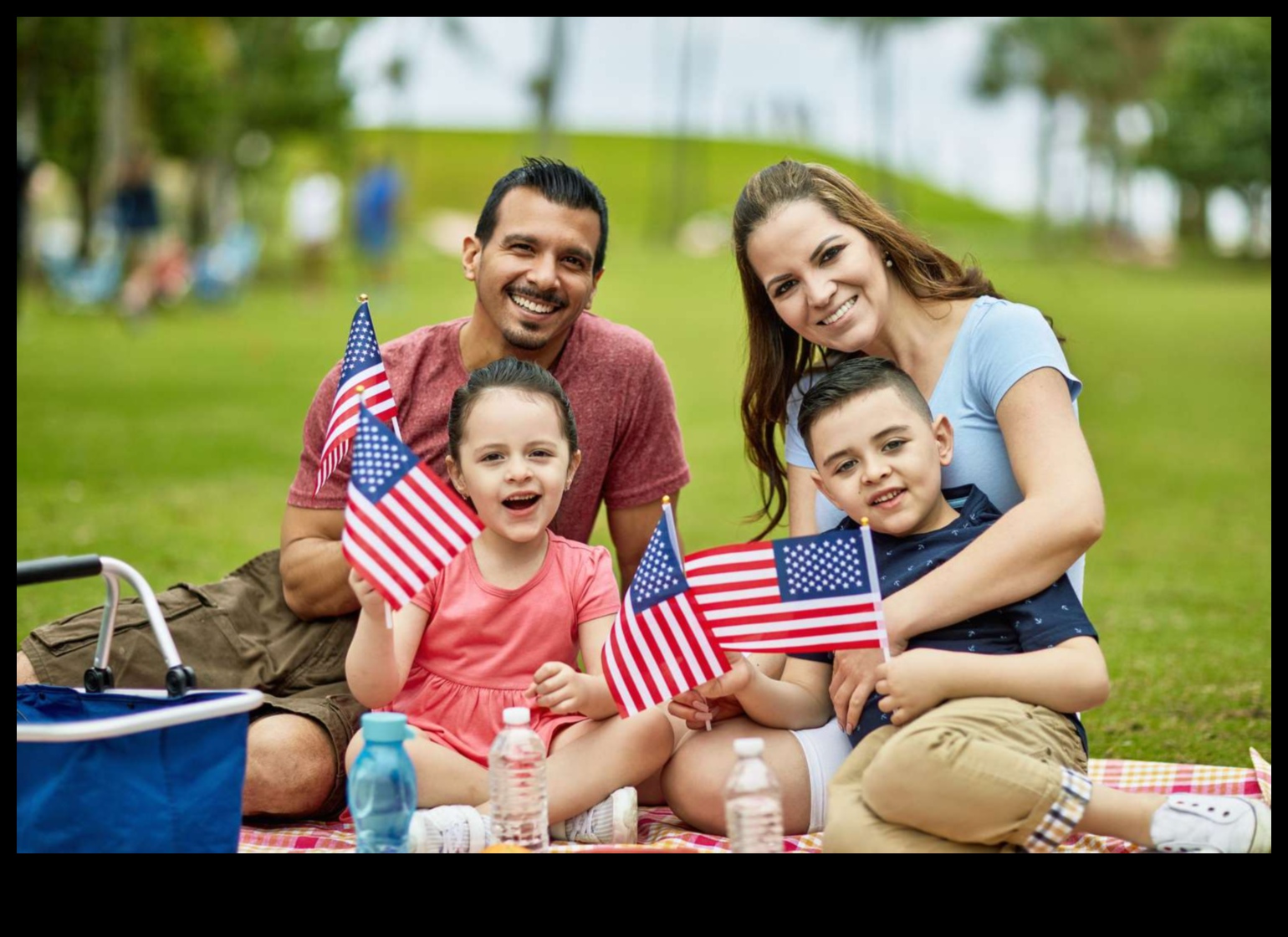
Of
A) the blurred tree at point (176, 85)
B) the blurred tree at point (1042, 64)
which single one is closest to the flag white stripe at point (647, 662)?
the blurred tree at point (176, 85)

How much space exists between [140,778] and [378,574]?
2.16 ft

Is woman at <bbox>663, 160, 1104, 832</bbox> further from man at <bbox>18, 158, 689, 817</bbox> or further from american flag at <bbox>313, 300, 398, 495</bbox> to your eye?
american flag at <bbox>313, 300, 398, 495</bbox>

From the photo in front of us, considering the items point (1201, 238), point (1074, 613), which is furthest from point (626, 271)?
point (1074, 613)

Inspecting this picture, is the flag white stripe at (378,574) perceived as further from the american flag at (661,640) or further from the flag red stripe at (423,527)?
the american flag at (661,640)

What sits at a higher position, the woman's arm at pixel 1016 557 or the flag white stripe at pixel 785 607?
the woman's arm at pixel 1016 557

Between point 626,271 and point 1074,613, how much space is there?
89.6 ft

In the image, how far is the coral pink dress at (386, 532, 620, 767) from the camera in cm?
396

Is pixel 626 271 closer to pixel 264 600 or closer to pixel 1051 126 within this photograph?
pixel 264 600

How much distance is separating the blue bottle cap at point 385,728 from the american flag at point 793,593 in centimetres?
73

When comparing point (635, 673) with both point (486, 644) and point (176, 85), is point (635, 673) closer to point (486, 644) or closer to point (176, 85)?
point (486, 644)

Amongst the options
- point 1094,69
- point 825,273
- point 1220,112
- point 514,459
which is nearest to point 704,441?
point 825,273

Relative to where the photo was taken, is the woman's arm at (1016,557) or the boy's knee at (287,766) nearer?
the woman's arm at (1016,557)

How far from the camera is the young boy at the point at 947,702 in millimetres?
3318
